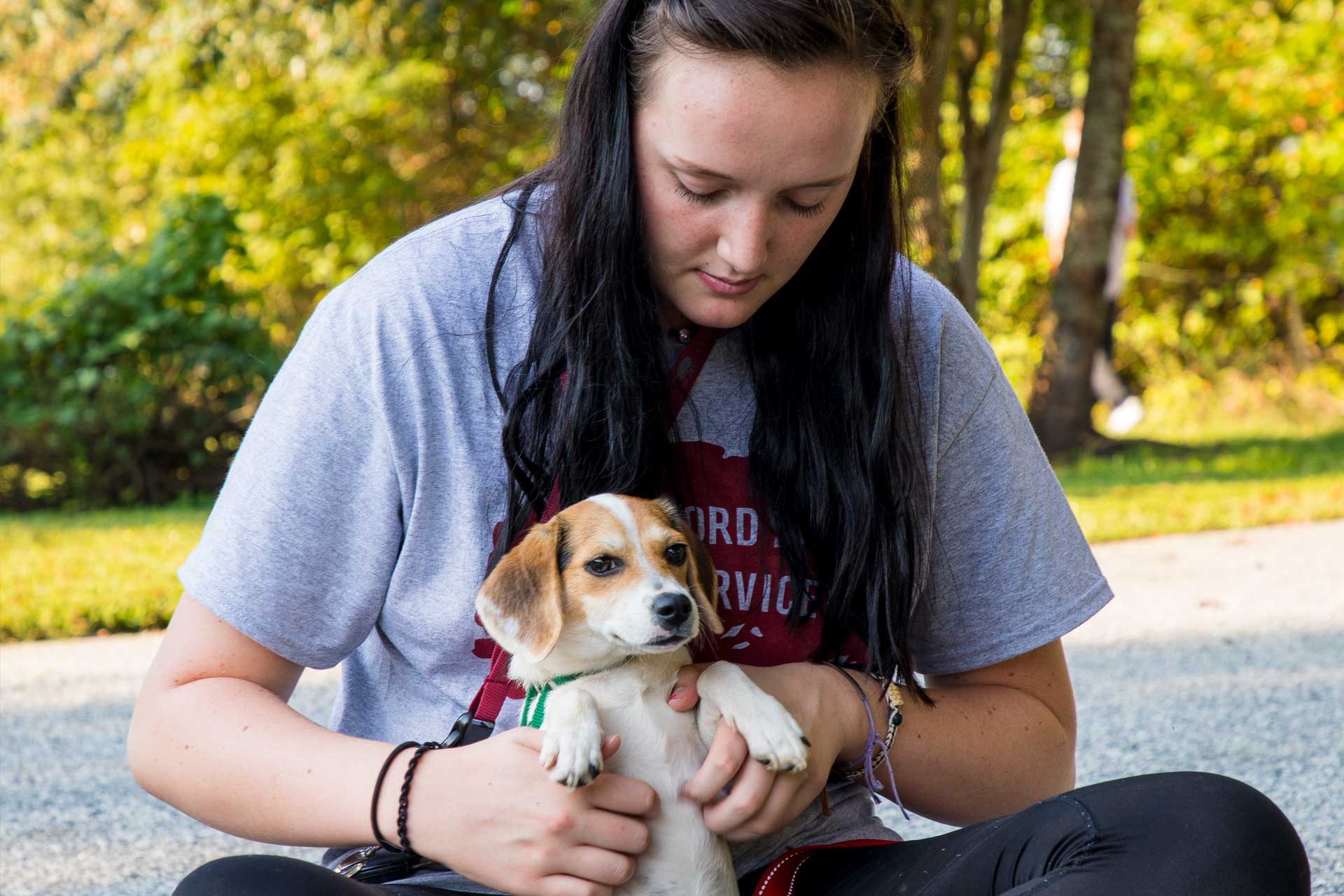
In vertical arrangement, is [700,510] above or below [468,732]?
above

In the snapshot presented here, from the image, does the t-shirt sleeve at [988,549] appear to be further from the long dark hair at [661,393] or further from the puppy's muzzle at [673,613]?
the puppy's muzzle at [673,613]

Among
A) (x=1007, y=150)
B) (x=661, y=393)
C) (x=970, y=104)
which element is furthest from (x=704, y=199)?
(x=1007, y=150)

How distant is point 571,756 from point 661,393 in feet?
1.71

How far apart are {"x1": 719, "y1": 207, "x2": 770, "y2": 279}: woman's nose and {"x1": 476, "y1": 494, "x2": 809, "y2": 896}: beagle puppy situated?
32 cm

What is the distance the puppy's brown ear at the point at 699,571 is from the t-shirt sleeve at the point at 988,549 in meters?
0.33

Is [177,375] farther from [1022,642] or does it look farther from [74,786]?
[1022,642]

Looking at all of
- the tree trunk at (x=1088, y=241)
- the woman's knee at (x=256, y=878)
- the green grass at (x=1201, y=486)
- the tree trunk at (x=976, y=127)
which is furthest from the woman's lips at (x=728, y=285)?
the tree trunk at (x=976, y=127)

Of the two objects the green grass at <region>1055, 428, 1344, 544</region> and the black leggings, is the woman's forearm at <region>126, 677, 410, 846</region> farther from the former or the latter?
the green grass at <region>1055, 428, 1344, 544</region>

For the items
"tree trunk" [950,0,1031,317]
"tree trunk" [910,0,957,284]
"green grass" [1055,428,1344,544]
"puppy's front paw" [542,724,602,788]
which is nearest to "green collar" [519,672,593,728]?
"puppy's front paw" [542,724,602,788]

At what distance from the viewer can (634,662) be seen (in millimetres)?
1677

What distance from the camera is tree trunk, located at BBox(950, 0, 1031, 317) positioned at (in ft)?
35.4

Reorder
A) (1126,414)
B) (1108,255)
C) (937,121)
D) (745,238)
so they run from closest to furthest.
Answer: (745,238) → (937,121) → (1108,255) → (1126,414)

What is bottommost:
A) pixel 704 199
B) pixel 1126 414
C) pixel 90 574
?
pixel 1126 414

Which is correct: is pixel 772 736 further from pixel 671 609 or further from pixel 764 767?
pixel 671 609
